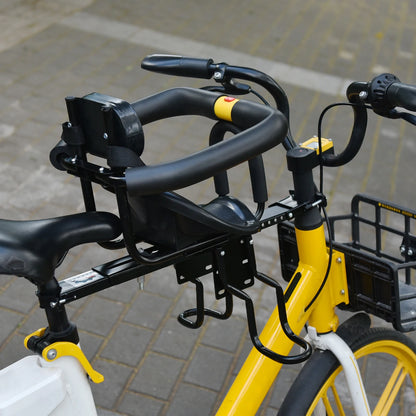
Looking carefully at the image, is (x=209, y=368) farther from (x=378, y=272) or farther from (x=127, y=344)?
(x=378, y=272)

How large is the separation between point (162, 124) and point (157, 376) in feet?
9.04

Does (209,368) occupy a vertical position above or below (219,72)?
below

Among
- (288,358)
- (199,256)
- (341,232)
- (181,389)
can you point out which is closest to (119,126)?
(199,256)

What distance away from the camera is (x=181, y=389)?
3.04m

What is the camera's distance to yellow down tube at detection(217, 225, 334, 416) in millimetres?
1963

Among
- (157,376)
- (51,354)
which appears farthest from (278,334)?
(157,376)

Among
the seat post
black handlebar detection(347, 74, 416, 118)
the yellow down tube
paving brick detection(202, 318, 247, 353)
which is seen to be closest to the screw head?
black handlebar detection(347, 74, 416, 118)

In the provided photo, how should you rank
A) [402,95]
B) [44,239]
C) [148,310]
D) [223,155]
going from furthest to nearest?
[148,310] → [402,95] → [44,239] → [223,155]

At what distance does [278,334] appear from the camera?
1963mm

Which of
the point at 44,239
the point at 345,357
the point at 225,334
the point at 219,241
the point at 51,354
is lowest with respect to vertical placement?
the point at 225,334

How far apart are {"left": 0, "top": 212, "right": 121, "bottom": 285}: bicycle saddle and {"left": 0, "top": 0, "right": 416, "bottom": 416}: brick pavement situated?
5.19 feet

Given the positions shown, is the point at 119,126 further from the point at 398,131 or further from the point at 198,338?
the point at 398,131

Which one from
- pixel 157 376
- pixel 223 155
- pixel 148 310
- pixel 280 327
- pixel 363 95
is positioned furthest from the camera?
pixel 148 310

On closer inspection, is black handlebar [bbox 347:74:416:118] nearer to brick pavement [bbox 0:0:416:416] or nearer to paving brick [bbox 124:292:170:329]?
brick pavement [bbox 0:0:416:416]
